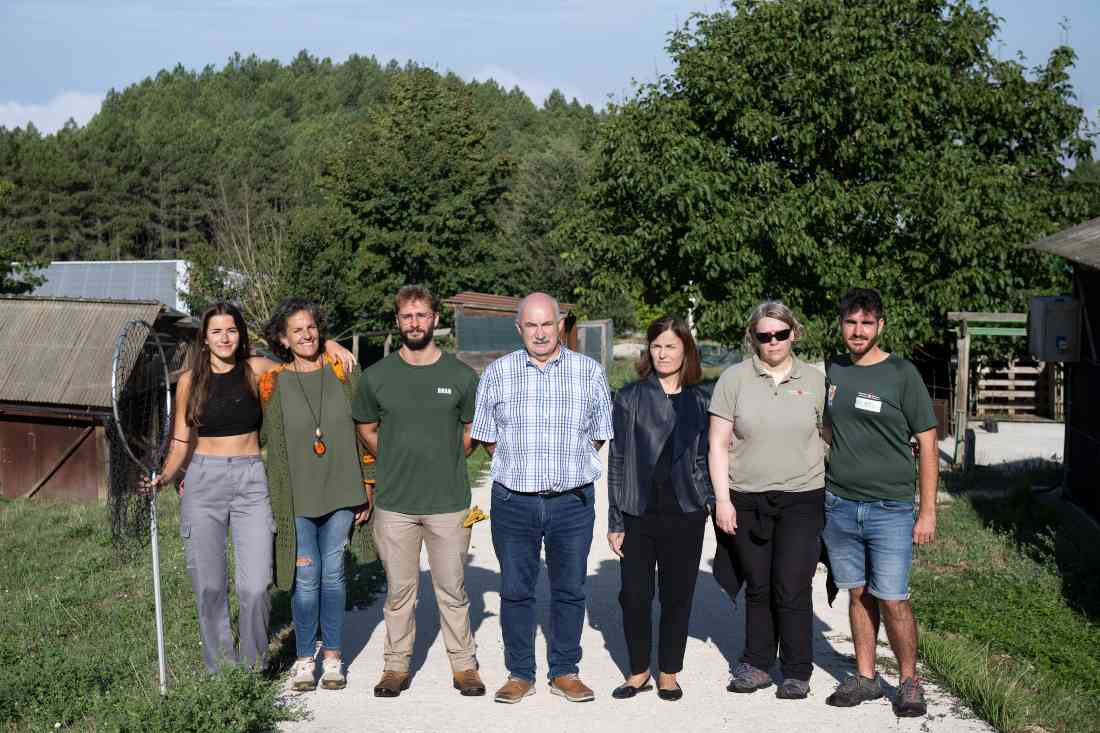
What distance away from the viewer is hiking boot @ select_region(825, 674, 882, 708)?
531 cm

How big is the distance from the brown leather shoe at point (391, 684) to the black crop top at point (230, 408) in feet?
4.44

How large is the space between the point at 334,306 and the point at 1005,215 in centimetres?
2515

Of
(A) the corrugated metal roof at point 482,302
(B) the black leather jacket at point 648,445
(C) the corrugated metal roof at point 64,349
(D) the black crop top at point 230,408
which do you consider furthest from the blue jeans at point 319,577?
(A) the corrugated metal roof at point 482,302

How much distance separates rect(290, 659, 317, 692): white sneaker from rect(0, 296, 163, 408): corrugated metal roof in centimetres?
1211

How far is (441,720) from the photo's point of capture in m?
5.16

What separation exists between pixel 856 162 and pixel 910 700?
12.1 meters

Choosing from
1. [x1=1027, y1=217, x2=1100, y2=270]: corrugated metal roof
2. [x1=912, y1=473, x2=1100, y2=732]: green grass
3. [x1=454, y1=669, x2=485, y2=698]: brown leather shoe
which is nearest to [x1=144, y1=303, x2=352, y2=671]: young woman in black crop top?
[x1=454, y1=669, x2=485, y2=698]: brown leather shoe

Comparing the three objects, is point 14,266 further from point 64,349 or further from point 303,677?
point 303,677

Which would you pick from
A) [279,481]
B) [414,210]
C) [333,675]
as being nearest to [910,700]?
[333,675]

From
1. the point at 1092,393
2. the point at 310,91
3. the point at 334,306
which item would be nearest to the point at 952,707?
the point at 1092,393

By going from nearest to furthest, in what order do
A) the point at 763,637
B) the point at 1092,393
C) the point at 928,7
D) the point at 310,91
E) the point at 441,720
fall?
the point at 441,720 < the point at 763,637 < the point at 1092,393 < the point at 928,7 < the point at 310,91

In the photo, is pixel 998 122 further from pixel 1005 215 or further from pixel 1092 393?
pixel 1092 393

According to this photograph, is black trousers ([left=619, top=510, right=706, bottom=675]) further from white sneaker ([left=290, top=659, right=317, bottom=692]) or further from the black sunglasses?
white sneaker ([left=290, top=659, right=317, bottom=692])

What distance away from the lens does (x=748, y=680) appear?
552 cm
